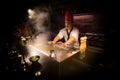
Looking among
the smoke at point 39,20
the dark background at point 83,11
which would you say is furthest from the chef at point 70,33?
A: the smoke at point 39,20

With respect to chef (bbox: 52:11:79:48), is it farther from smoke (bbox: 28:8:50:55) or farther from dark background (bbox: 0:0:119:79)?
smoke (bbox: 28:8:50:55)

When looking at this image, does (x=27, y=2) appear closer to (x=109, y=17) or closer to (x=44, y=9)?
(x=44, y=9)

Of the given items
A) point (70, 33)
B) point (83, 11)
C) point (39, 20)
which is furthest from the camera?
point (39, 20)

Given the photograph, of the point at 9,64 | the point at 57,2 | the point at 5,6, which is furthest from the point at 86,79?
the point at 5,6

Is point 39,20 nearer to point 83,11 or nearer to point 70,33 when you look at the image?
point 83,11

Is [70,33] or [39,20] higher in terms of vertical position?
[39,20]

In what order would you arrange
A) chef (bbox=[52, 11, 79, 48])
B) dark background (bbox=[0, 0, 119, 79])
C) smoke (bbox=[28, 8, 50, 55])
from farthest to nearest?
1. smoke (bbox=[28, 8, 50, 55])
2. dark background (bbox=[0, 0, 119, 79])
3. chef (bbox=[52, 11, 79, 48])

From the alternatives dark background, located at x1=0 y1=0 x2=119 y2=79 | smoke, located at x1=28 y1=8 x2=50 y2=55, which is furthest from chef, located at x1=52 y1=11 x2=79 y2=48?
smoke, located at x1=28 y1=8 x2=50 y2=55

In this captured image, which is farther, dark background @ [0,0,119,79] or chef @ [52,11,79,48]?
dark background @ [0,0,119,79]

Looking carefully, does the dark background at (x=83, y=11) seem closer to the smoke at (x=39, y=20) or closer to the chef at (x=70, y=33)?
the smoke at (x=39, y=20)

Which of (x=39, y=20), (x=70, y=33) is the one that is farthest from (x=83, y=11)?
(x=39, y=20)

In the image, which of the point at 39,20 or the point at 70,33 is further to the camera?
the point at 39,20

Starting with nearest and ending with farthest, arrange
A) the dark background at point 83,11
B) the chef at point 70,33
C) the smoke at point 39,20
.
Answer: the chef at point 70,33 → the dark background at point 83,11 → the smoke at point 39,20

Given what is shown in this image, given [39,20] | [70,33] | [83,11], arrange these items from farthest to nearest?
[39,20] < [83,11] < [70,33]
